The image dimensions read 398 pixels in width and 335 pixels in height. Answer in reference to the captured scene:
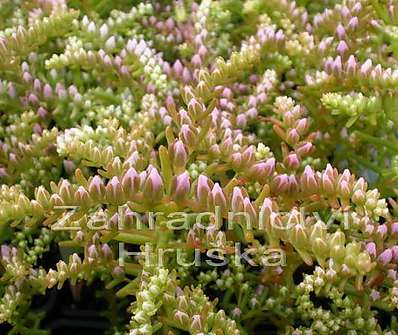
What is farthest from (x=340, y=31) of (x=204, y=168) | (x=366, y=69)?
(x=204, y=168)

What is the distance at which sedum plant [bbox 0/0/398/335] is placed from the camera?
35.5 inches

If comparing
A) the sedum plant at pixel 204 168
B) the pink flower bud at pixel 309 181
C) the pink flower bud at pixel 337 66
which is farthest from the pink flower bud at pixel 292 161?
the pink flower bud at pixel 337 66

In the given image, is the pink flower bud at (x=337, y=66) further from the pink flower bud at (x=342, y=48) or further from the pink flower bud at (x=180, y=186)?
the pink flower bud at (x=180, y=186)

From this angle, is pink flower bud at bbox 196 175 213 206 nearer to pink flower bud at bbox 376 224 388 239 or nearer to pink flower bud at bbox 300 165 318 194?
pink flower bud at bbox 300 165 318 194

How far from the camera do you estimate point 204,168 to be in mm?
1081

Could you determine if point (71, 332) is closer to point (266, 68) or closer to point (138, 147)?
point (138, 147)

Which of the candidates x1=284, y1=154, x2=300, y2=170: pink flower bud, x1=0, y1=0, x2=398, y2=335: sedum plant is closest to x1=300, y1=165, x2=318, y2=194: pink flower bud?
x1=0, y1=0, x2=398, y2=335: sedum plant

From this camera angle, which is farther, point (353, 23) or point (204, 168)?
point (353, 23)

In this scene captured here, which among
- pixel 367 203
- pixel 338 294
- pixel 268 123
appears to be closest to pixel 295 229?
pixel 367 203

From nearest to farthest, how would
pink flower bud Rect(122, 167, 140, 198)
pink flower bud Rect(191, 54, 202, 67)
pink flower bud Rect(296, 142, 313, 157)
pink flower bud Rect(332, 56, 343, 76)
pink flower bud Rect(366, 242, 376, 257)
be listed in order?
pink flower bud Rect(122, 167, 140, 198) < pink flower bud Rect(366, 242, 376, 257) < pink flower bud Rect(296, 142, 313, 157) < pink flower bud Rect(332, 56, 343, 76) < pink flower bud Rect(191, 54, 202, 67)

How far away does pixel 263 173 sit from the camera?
3.24 ft

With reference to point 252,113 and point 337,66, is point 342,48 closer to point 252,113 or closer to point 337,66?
point 337,66

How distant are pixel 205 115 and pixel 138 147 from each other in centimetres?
15

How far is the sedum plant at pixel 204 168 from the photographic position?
90 centimetres
